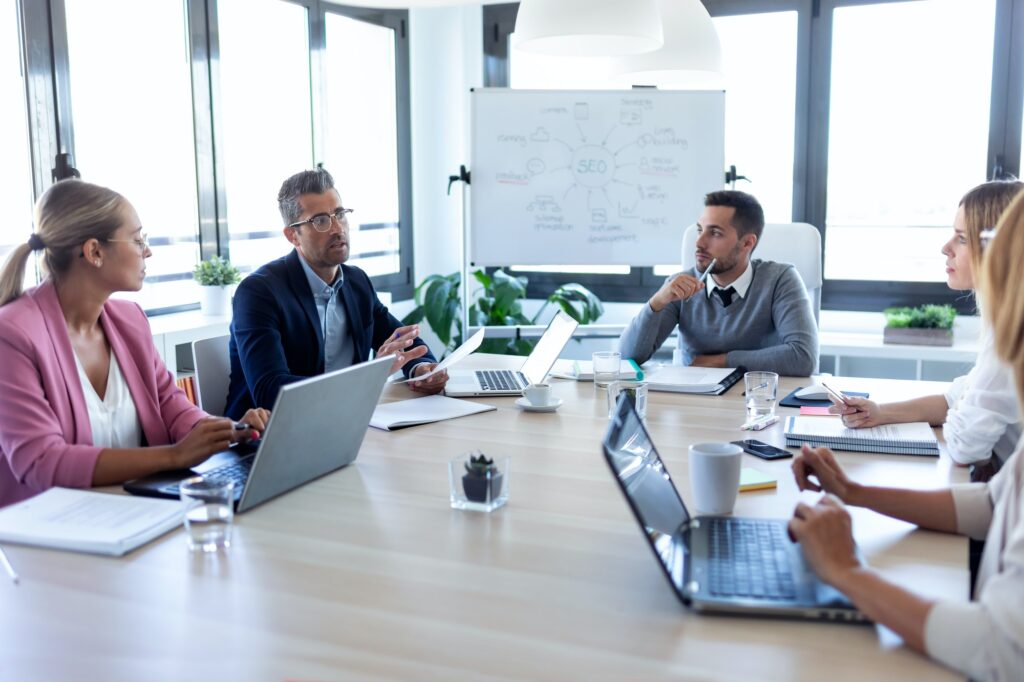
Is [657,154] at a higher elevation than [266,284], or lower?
higher

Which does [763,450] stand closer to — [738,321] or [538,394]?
[538,394]

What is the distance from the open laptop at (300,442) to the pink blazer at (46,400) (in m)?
0.14

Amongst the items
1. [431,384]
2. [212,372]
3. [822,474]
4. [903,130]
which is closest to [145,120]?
[212,372]

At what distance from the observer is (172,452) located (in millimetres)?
1625

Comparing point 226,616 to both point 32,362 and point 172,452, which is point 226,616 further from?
point 32,362

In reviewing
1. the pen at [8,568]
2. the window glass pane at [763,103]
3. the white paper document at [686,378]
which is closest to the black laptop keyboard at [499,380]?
the white paper document at [686,378]

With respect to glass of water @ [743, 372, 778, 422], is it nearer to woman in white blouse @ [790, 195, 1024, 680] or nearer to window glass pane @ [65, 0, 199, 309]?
woman in white blouse @ [790, 195, 1024, 680]

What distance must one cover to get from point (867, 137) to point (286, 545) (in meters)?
3.96

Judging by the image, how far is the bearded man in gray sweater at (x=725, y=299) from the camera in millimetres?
2957

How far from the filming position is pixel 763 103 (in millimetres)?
4629

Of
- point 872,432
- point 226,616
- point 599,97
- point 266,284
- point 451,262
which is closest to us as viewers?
point 226,616

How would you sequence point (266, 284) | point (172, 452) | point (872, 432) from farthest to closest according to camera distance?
point (266, 284) < point (872, 432) < point (172, 452)

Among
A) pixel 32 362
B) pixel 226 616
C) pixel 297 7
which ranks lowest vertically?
pixel 226 616

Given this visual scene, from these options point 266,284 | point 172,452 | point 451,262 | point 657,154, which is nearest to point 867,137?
point 657,154
